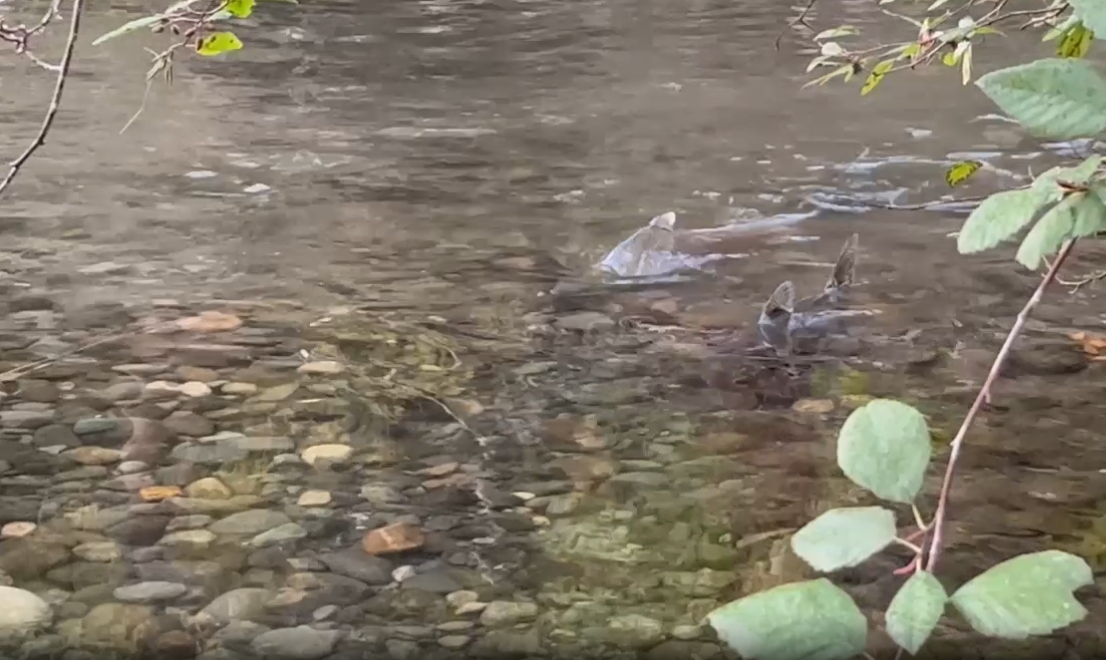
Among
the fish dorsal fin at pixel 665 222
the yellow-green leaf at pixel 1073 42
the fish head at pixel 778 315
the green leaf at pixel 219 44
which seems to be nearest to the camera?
the yellow-green leaf at pixel 1073 42

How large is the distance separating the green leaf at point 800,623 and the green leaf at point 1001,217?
0.17 meters

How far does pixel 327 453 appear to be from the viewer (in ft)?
4.01

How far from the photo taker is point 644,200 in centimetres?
216

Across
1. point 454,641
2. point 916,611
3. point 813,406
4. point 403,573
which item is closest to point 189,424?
point 403,573

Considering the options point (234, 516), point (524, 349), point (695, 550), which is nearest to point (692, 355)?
point (524, 349)

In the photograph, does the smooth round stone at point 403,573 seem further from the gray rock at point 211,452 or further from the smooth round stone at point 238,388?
the smooth round stone at point 238,388

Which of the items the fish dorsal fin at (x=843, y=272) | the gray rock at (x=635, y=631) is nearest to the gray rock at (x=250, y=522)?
the gray rock at (x=635, y=631)

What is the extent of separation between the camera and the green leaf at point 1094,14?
369 mm

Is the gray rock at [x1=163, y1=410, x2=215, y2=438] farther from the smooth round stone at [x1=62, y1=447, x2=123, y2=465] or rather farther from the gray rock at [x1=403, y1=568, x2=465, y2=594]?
the gray rock at [x1=403, y1=568, x2=465, y2=594]

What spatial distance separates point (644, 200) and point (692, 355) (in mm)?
734

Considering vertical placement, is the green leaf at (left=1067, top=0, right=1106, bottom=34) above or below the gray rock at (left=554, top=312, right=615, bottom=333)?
above

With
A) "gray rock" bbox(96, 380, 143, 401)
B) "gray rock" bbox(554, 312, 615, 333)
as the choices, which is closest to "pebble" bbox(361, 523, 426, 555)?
"gray rock" bbox(96, 380, 143, 401)

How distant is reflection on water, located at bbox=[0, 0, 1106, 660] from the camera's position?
988mm

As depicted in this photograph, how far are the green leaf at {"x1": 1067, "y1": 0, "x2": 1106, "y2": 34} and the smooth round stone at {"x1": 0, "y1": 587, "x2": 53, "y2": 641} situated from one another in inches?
34.7
